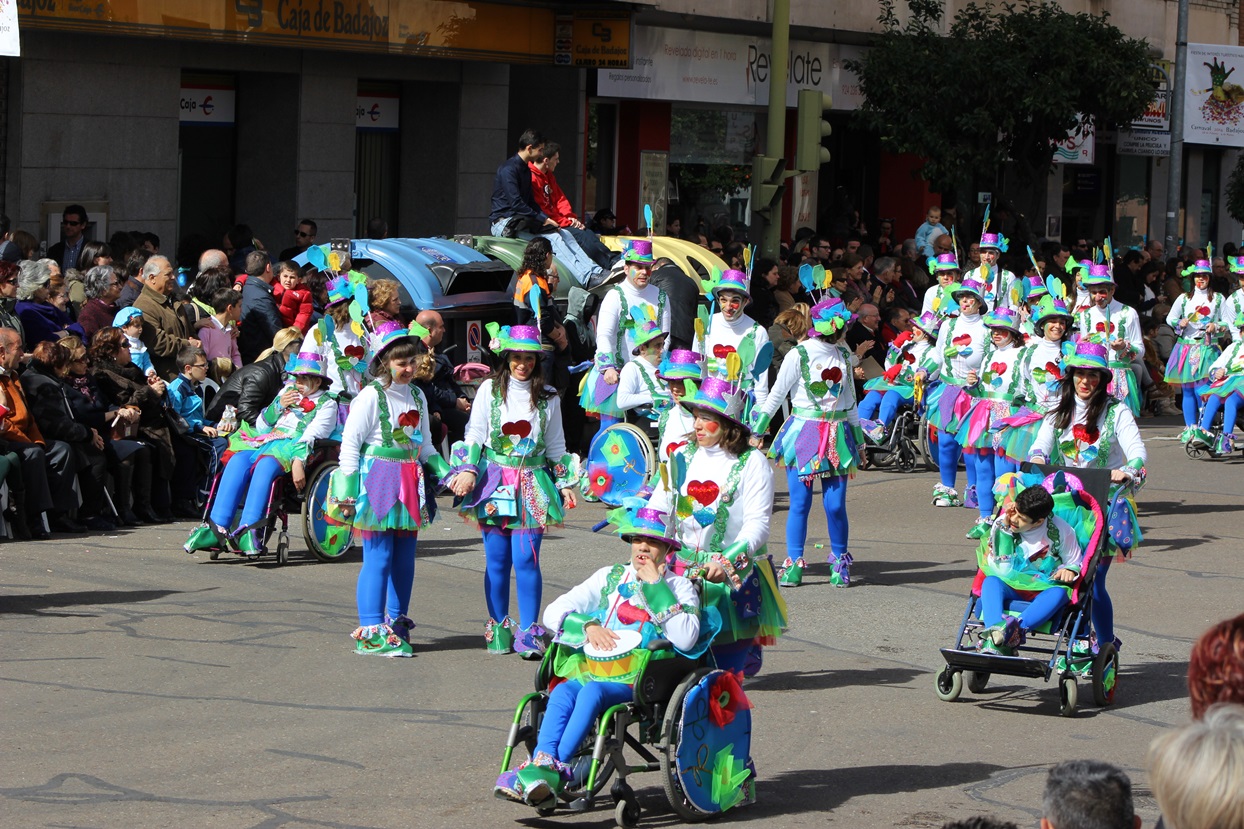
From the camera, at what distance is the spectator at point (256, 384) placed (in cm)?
1336

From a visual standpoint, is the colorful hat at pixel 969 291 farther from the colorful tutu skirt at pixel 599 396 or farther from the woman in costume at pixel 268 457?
the woman in costume at pixel 268 457

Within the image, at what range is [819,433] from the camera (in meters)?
12.6

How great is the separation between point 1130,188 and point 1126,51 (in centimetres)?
1090

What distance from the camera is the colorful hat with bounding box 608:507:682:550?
757cm

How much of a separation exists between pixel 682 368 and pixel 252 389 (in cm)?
418

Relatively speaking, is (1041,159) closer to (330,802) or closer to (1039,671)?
(1039,671)

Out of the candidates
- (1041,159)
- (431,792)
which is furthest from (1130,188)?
(431,792)

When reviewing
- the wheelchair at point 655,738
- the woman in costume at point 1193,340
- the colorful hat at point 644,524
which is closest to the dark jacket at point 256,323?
the colorful hat at point 644,524

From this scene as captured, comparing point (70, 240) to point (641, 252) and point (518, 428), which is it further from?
point (518, 428)

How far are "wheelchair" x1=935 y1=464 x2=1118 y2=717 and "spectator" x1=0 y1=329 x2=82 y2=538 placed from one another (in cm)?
637

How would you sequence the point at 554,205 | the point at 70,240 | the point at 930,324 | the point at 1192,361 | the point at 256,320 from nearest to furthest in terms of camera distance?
the point at 256,320, the point at 70,240, the point at 930,324, the point at 554,205, the point at 1192,361

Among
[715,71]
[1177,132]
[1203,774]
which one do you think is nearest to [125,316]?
[1203,774]

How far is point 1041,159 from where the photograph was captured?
93.3 ft

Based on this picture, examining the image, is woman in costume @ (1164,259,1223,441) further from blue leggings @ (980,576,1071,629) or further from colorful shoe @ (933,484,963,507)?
blue leggings @ (980,576,1071,629)
